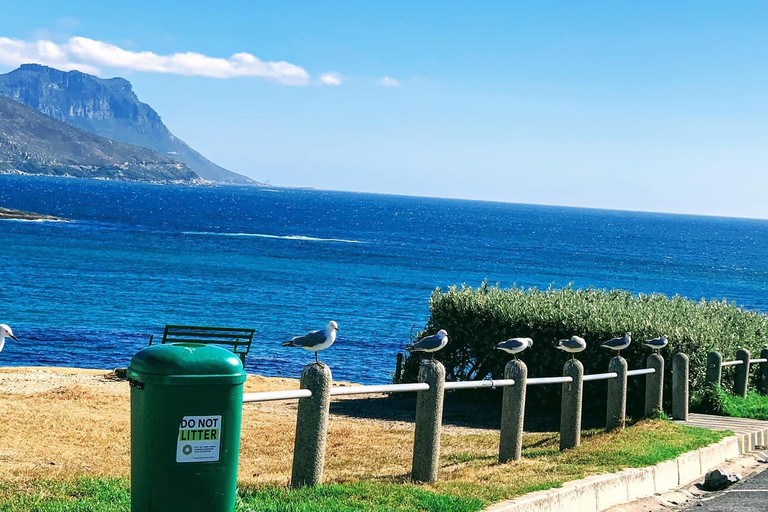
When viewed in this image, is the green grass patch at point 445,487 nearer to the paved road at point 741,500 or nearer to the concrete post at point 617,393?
the concrete post at point 617,393

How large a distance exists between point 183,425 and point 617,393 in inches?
312

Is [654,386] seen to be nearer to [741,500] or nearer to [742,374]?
[742,374]

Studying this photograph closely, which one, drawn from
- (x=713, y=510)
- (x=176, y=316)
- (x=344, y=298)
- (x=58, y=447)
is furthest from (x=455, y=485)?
(x=344, y=298)

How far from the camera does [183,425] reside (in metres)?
5.52

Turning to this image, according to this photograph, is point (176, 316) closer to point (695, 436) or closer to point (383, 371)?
point (383, 371)

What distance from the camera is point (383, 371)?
105ft

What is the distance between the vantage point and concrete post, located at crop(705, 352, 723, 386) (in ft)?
47.7

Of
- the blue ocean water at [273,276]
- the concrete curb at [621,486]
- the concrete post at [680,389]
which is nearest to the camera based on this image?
the concrete curb at [621,486]

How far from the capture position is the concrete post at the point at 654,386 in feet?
43.2

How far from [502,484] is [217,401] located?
151 inches

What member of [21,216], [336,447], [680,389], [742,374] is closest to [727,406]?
[742,374]

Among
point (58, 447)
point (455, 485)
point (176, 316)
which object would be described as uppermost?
point (455, 485)

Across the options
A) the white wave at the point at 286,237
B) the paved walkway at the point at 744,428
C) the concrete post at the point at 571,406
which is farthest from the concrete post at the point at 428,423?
the white wave at the point at 286,237

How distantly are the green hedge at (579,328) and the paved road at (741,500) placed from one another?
4.31 meters
